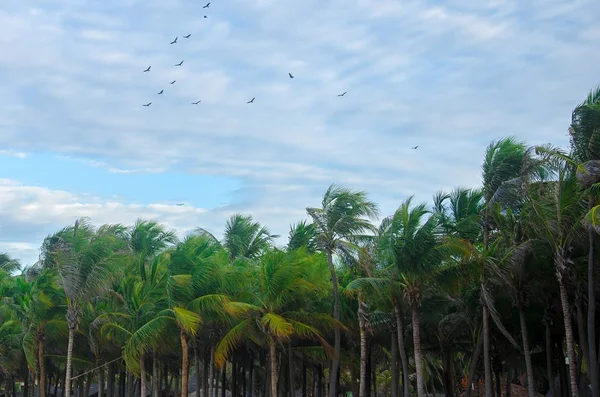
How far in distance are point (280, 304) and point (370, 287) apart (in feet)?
13.7

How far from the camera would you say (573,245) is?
1000 inches

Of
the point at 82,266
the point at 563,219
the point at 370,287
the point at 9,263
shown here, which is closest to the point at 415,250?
the point at 370,287

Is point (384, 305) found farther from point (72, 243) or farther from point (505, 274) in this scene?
point (72, 243)

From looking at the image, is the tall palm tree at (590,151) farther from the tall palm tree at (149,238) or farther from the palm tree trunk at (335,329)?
the tall palm tree at (149,238)

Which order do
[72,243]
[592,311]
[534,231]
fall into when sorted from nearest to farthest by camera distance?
1. [592,311]
2. [534,231]
3. [72,243]

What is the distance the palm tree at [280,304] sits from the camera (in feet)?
99.6

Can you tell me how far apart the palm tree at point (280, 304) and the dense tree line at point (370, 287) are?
88mm

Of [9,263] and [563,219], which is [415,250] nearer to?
[563,219]

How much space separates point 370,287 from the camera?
29094 millimetres

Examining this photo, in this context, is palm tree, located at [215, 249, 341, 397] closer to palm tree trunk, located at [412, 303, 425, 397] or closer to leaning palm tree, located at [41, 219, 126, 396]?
palm tree trunk, located at [412, 303, 425, 397]

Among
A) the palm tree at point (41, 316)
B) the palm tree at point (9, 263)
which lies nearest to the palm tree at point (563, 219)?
the palm tree at point (41, 316)

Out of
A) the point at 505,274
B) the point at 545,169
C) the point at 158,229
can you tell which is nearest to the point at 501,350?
the point at 505,274

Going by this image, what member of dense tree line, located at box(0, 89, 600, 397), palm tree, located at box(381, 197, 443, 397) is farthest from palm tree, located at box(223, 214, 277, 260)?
palm tree, located at box(381, 197, 443, 397)

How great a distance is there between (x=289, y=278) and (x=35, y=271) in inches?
957
